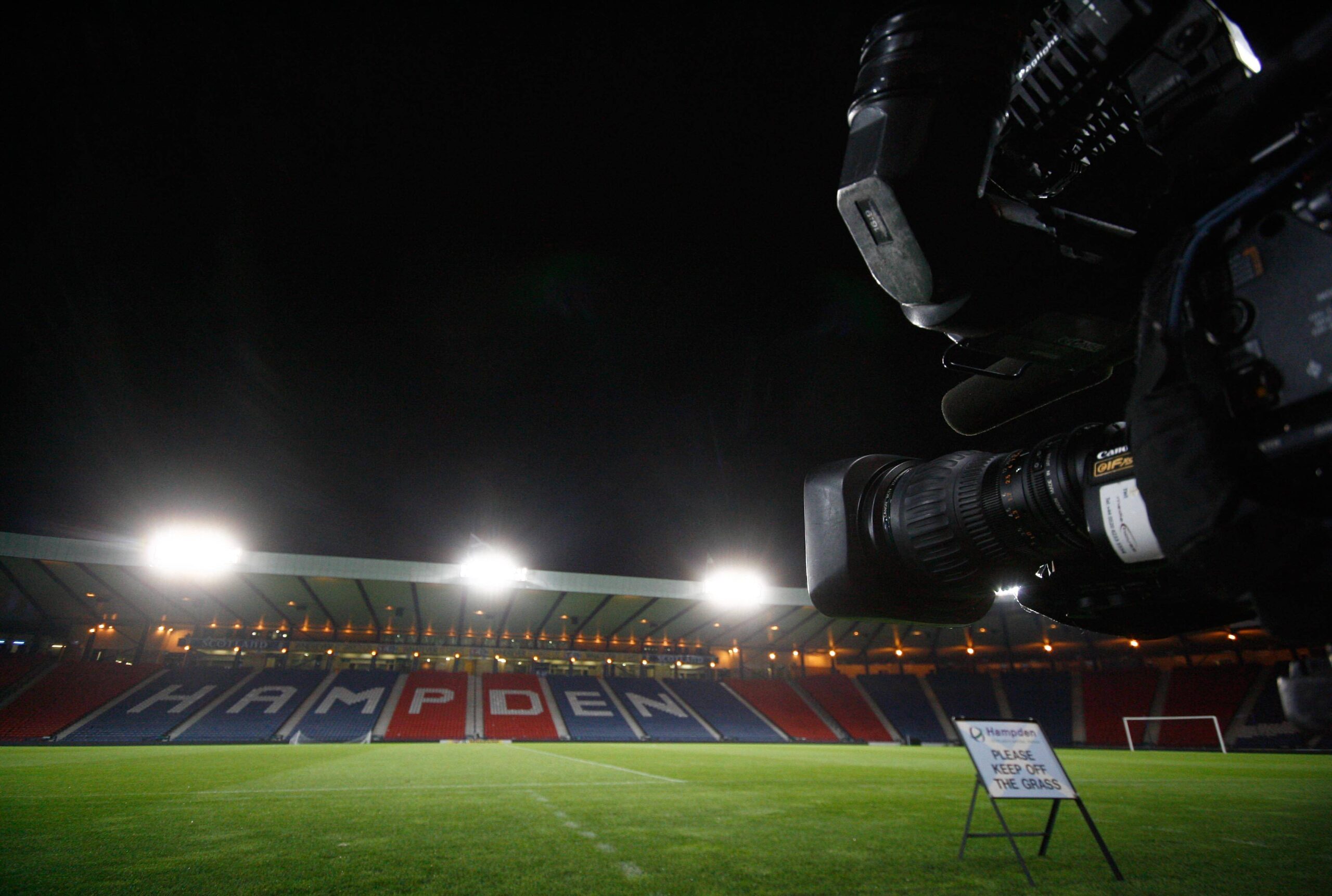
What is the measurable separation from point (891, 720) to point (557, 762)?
22.0m

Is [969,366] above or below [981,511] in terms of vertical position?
above

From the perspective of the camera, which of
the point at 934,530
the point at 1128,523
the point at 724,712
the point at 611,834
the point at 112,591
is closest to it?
the point at 1128,523

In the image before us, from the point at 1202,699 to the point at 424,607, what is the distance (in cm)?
2871

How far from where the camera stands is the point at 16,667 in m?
20.0

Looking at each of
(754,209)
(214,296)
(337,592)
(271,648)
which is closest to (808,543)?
(754,209)

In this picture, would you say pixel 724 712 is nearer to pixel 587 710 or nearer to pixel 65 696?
pixel 587 710

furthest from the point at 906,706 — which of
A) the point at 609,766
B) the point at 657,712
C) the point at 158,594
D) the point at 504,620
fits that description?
the point at 158,594

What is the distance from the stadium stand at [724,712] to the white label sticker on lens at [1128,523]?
2594cm

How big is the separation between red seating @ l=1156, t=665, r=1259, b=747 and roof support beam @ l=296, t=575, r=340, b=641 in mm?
29370

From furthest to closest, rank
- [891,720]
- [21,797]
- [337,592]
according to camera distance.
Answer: [891,720] → [337,592] → [21,797]

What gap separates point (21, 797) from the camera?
5.20 meters

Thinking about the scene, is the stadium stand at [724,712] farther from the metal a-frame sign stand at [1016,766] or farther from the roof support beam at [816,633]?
the metal a-frame sign stand at [1016,766]

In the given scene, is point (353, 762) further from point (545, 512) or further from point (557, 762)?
point (545, 512)

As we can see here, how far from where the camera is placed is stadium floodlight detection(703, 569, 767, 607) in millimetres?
18797
